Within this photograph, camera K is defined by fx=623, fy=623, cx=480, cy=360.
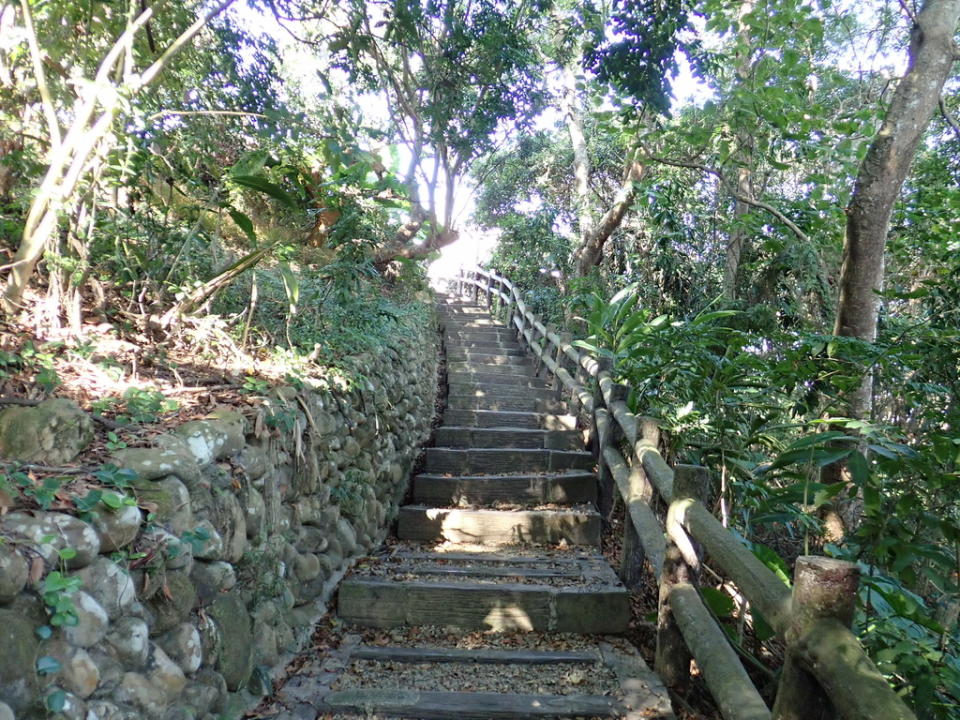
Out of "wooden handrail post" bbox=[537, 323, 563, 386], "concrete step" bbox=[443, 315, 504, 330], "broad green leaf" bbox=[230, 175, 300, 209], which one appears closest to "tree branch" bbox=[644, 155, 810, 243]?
"wooden handrail post" bbox=[537, 323, 563, 386]

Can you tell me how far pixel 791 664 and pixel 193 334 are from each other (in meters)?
2.95

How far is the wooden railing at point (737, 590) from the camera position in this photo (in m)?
1.33

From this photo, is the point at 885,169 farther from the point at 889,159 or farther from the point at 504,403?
the point at 504,403

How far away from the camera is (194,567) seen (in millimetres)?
2135

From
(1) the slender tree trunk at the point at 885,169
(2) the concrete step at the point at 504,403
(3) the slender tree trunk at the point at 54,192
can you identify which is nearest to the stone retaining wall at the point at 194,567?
(3) the slender tree trunk at the point at 54,192

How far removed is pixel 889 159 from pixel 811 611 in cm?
355

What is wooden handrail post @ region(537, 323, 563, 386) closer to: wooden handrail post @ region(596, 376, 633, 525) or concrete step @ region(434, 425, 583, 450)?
concrete step @ region(434, 425, 583, 450)

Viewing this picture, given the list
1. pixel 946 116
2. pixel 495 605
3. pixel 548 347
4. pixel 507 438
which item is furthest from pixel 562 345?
pixel 495 605

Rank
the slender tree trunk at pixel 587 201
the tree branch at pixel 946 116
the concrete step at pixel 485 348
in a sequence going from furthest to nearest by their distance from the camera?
1. the concrete step at pixel 485 348
2. the slender tree trunk at pixel 587 201
3. the tree branch at pixel 946 116

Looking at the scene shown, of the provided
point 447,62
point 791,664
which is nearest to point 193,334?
point 791,664

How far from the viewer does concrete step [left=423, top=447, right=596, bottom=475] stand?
5.25 m

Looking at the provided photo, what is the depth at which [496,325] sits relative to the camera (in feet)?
37.4

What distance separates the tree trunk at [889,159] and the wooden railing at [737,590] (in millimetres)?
1580

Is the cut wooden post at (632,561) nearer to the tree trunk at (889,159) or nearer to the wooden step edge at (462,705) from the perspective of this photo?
the wooden step edge at (462,705)
